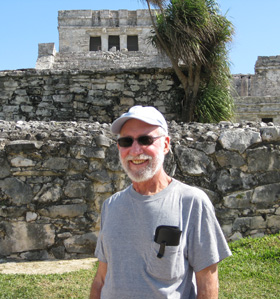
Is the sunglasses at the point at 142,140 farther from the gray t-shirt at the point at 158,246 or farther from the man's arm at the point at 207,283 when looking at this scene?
the man's arm at the point at 207,283

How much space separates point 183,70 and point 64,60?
7.87 meters

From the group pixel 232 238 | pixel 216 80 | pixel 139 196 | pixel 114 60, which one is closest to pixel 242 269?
pixel 232 238

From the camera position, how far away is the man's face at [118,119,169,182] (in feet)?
5.82

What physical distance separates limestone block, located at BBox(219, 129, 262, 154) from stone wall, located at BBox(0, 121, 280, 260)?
12 millimetres

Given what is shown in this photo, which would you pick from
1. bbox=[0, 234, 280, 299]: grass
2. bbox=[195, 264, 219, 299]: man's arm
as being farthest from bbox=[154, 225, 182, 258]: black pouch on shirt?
bbox=[0, 234, 280, 299]: grass

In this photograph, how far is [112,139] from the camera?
14.2 feet

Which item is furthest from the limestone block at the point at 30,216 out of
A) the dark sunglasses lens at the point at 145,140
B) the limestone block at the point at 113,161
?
the dark sunglasses lens at the point at 145,140

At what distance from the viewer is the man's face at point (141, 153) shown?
5.82ft

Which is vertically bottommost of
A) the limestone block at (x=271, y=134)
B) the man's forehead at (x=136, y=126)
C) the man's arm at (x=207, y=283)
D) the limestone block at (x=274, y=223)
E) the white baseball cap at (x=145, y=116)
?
the limestone block at (x=274, y=223)

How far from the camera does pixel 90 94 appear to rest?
7.51m

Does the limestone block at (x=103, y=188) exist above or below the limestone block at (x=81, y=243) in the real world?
above

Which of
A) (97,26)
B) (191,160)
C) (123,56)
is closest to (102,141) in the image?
(191,160)

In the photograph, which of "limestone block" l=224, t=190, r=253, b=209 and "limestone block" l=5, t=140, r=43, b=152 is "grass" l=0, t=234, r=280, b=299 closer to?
→ "limestone block" l=224, t=190, r=253, b=209

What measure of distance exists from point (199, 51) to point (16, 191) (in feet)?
14.7
